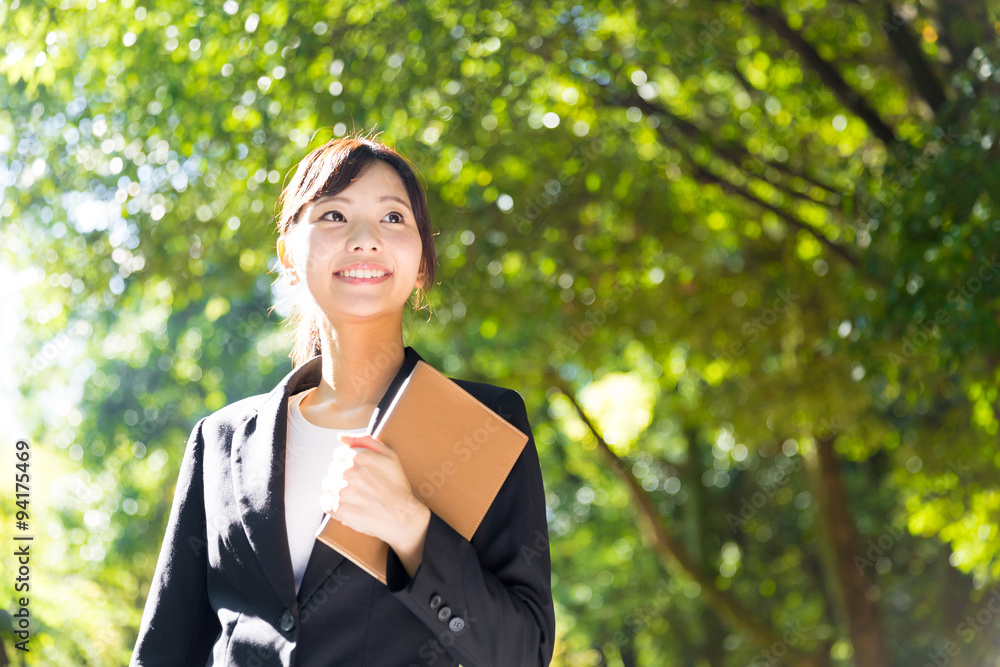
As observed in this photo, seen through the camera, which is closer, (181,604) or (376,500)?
(376,500)

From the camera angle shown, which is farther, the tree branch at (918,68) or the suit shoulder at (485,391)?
the tree branch at (918,68)

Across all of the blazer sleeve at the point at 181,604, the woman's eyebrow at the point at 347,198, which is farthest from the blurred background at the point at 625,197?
the blazer sleeve at the point at 181,604

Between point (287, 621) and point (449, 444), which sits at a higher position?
point (449, 444)

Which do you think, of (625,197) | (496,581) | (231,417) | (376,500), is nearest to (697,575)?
(625,197)

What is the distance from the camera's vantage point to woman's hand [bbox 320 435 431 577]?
142 centimetres

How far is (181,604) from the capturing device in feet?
5.75

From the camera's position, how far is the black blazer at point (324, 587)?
1.45 metres

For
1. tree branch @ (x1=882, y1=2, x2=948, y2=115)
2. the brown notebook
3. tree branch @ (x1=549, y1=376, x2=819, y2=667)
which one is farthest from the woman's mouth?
tree branch @ (x1=549, y1=376, x2=819, y2=667)

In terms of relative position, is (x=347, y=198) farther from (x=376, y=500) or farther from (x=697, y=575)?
(x=697, y=575)

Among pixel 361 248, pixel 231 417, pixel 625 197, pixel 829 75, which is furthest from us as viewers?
pixel 625 197

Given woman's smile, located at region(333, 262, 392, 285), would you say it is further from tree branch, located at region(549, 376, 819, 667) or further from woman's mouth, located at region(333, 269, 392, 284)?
tree branch, located at region(549, 376, 819, 667)

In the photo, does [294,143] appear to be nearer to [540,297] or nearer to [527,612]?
[540,297]

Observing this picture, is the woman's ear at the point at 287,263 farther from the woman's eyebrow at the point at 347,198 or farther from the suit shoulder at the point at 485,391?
the suit shoulder at the point at 485,391

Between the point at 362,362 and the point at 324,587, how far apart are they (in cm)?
43
